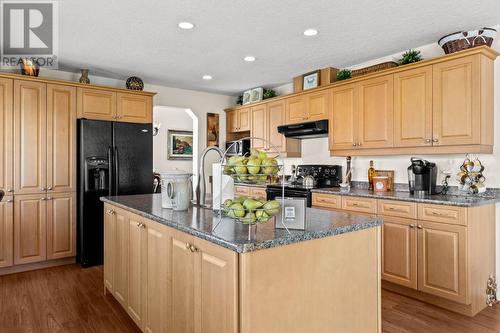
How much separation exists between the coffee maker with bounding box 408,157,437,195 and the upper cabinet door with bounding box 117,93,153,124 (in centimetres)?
341

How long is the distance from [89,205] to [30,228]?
0.65 m

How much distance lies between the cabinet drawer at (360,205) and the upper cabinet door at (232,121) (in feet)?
9.05

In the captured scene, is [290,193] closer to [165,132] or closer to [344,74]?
[344,74]

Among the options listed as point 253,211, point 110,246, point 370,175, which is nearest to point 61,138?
point 110,246

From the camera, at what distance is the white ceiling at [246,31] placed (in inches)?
103

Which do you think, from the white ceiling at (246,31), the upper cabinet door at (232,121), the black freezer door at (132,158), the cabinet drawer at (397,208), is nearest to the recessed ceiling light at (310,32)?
the white ceiling at (246,31)

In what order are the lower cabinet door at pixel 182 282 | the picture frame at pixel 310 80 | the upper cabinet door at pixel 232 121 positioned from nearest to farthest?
the lower cabinet door at pixel 182 282 → the picture frame at pixel 310 80 → the upper cabinet door at pixel 232 121

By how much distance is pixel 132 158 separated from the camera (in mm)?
4281

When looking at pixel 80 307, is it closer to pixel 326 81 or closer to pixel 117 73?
pixel 117 73

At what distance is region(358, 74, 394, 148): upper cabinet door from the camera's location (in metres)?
3.52

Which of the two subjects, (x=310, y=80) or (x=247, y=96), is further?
(x=247, y=96)

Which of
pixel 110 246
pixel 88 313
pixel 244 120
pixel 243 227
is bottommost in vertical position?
pixel 88 313

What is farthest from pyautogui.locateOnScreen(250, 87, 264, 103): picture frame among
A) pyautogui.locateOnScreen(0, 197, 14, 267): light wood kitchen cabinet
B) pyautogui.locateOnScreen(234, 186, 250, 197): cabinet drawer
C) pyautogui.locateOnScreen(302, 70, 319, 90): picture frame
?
A: pyautogui.locateOnScreen(0, 197, 14, 267): light wood kitchen cabinet

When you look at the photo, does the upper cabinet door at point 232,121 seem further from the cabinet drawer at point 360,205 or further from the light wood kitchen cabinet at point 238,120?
the cabinet drawer at point 360,205
